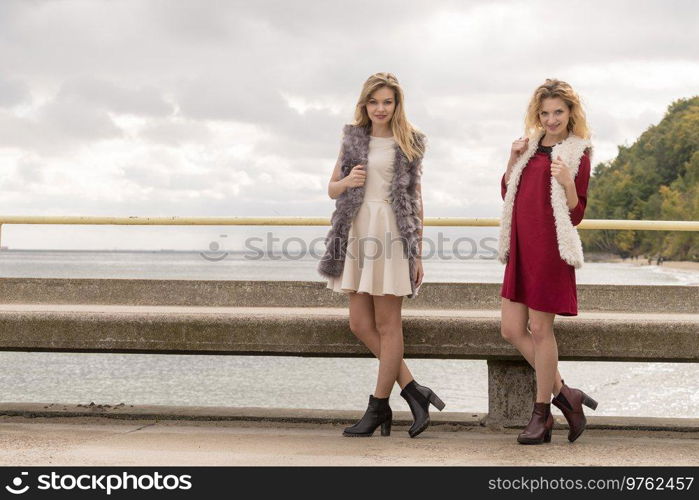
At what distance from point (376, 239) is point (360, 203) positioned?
197mm

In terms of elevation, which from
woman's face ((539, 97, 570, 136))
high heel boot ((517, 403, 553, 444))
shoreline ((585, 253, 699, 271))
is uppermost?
woman's face ((539, 97, 570, 136))

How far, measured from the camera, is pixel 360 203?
4695mm

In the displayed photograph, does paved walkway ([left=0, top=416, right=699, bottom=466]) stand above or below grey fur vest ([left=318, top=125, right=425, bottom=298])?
below

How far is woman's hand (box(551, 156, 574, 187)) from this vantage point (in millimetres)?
4418

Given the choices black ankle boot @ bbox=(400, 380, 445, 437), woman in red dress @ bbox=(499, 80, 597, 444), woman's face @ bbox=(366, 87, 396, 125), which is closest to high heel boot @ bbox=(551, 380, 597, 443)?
woman in red dress @ bbox=(499, 80, 597, 444)

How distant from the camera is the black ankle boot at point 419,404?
4.73m

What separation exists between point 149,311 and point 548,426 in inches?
86.3

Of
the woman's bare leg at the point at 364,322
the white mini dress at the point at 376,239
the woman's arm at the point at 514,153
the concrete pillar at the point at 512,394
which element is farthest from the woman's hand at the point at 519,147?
the concrete pillar at the point at 512,394

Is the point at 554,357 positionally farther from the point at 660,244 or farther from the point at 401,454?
the point at 660,244

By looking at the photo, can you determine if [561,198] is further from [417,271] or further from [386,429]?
[386,429]

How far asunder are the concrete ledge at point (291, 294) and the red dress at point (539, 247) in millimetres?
1631

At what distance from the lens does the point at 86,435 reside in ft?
15.8
